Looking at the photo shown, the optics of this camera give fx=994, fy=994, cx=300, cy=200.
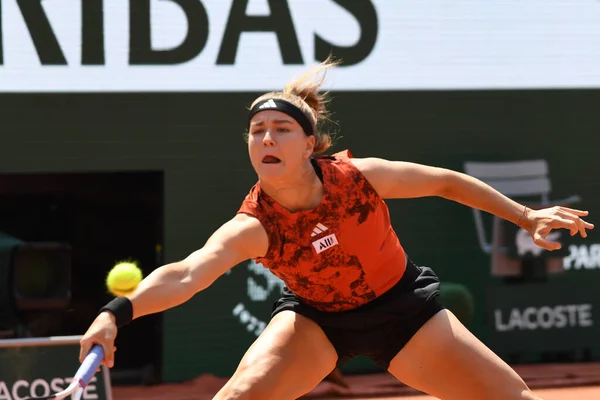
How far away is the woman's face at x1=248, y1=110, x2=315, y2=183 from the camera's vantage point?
391 centimetres

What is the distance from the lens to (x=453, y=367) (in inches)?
157

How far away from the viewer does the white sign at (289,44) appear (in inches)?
294

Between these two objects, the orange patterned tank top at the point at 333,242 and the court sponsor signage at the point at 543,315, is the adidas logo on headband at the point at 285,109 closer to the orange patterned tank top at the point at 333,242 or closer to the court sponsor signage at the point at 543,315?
the orange patterned tank top at the point at 333,242

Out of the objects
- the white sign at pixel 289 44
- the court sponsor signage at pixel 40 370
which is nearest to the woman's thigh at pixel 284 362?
the court sponsor signage at pixel 40 370

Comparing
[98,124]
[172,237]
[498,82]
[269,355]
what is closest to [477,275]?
[498,82]

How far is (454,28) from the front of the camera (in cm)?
820

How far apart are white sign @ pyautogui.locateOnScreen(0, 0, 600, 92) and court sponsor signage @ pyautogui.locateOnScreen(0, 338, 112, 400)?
2537mm

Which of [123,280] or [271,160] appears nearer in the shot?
[123,280]

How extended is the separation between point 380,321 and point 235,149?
12.8 ft

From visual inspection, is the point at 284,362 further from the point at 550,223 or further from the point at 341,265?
the point at 550,223

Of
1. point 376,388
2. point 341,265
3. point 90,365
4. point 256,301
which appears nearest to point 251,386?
point 341,265

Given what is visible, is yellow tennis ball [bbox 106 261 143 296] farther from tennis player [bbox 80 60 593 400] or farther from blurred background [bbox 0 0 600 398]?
blurred background [bbox 0 0 600 398]

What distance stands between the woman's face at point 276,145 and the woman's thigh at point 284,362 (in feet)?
2.08

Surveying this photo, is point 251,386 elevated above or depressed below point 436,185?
below
